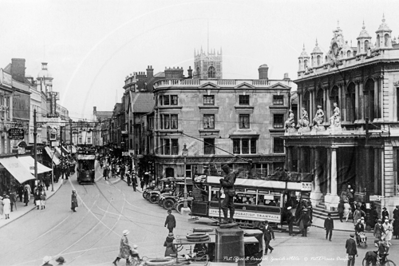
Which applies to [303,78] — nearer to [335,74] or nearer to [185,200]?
[335,74]

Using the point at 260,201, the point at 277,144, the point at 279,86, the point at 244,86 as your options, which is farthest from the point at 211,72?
the point at 260,201

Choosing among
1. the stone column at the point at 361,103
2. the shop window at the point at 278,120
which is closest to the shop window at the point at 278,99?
the shop window at the point at 278,120

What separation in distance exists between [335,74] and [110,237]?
19.8 meters

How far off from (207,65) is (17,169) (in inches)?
977

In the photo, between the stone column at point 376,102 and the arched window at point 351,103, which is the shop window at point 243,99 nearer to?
the arched window at point 351,103

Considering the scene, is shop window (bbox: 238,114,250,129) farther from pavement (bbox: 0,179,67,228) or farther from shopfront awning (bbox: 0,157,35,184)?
shopfront awning (bbox: 0,157,35,184)

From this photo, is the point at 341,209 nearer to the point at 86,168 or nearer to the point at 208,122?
the point at 208,122

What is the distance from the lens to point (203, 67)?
181 feet

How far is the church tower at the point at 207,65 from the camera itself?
5475 cm

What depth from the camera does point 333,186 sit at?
31438 mm

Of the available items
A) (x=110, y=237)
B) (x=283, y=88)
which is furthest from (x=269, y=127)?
(x=110, y=237)

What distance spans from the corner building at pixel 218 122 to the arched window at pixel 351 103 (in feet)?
47.9

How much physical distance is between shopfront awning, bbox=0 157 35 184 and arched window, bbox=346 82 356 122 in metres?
22.4

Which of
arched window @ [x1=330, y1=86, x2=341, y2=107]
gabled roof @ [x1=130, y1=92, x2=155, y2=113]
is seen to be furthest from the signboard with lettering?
gabled roof @ [x1=130, y1=92, x2=155, y2=113]
